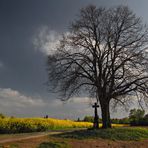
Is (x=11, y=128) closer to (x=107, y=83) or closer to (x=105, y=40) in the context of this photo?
(x=107, y=83)

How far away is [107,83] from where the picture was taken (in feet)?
90.6

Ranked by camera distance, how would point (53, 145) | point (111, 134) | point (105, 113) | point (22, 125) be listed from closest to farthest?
point (53, 145) → point (111, 134) → point (22, 125) → point (105, 113)

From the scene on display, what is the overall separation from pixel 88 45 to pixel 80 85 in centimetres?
410

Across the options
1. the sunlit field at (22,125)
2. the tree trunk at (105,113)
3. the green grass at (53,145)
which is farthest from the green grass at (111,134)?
the sunlit field at (22,125)

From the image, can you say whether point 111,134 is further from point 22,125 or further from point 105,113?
point 22,125

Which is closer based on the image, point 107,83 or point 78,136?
point 78,136

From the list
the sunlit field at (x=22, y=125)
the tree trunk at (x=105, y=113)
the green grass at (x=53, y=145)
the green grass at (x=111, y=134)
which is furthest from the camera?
the tree trunk at (x=105, y=113)

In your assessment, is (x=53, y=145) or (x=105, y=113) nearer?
(x=53, y=145)

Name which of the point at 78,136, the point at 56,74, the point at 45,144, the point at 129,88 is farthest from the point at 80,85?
the point at 45,144

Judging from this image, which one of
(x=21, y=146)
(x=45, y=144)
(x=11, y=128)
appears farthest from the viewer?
(x=11, y=128)

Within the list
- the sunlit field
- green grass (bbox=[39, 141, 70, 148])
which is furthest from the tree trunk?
green grass (bbox=[39, 141, 70, 148])

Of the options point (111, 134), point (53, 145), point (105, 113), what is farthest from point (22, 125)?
point (53, 145)

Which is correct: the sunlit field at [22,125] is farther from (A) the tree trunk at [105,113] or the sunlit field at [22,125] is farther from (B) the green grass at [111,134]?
(B) the green grass at [111,134]

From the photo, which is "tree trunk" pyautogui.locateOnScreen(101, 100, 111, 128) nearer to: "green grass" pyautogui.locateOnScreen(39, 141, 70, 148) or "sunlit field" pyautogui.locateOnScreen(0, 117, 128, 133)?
"sunlit field" pyautogui.locateOnScreen(0, 117, 128, 133)
